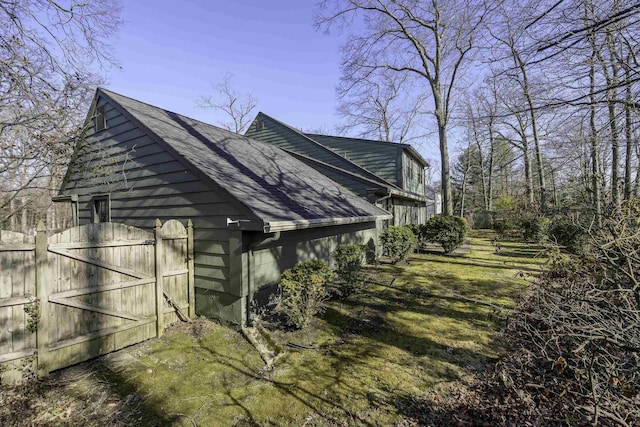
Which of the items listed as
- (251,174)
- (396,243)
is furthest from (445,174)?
(251,174)

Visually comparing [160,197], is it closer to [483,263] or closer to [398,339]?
[398,339]

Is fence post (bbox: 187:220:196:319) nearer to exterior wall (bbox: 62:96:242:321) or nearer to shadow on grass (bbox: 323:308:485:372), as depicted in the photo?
exterior wall (bbox: 62:96:242:321)

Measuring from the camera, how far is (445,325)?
18.5ft

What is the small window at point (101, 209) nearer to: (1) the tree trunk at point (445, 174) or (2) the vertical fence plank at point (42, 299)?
(2) the vertical fence plank at point (42, 299)

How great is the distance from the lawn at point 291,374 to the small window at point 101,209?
4830mm

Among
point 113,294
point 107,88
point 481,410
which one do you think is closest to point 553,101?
point 481,410

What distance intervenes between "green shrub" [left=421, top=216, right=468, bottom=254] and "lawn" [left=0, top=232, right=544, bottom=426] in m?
6.65

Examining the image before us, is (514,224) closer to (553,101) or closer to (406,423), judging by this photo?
(553,101)

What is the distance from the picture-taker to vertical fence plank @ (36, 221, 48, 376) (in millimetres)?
3822

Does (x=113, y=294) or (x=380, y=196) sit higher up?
(x=380, y=196)

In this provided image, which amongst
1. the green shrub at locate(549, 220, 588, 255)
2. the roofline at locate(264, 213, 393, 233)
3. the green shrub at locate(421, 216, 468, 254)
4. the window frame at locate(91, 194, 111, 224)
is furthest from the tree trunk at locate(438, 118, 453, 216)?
the window frame at locate(91, 194, 111, 224)

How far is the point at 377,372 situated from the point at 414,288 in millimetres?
4384

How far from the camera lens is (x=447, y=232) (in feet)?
42.8

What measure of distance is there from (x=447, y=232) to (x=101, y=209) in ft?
43.6
